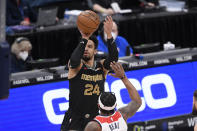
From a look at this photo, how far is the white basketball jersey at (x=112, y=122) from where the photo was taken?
500 centimetres

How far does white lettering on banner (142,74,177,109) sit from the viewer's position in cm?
781

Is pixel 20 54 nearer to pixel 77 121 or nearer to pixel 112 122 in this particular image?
pixel 77 121

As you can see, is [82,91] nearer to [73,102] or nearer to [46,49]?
[73,102]

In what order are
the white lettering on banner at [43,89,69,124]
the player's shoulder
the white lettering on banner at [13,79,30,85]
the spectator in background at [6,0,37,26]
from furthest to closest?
the spectator in background at [6,0,37,26] → the white lettering on banner at [43,89,69,124] → the white lettering on banner at [13,79,30,85] → the player's shoulder

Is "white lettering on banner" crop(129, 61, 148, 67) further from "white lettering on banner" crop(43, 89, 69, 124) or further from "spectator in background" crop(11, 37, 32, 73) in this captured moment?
"spectator in background" crop(11, 37, 32, 73)

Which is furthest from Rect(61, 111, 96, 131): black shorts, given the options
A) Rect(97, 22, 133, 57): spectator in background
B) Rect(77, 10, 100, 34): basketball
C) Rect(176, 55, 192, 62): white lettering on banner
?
Rect(97, 22, 133, 57): spectator in background

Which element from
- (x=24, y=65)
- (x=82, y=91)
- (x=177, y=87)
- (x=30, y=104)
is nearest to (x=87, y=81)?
(x=82, y=91)

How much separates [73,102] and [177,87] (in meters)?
Answer: 2.62

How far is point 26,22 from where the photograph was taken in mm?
10125

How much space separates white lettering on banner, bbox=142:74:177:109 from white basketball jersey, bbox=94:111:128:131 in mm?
2709

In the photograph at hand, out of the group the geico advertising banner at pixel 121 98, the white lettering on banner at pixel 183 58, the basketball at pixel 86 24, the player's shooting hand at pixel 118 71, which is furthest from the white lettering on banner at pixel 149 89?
the basketball at pixel 86 24

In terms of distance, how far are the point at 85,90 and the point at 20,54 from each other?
3351mm

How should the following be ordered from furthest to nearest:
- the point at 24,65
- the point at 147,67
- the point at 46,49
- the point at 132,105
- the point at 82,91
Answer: the point at 46,49, the point at 24,65, the point at 147,67, the point at 82,91, the point at 132,105

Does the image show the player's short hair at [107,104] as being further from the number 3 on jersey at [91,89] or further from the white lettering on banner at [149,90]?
the white lettering on banner at [149,90]
